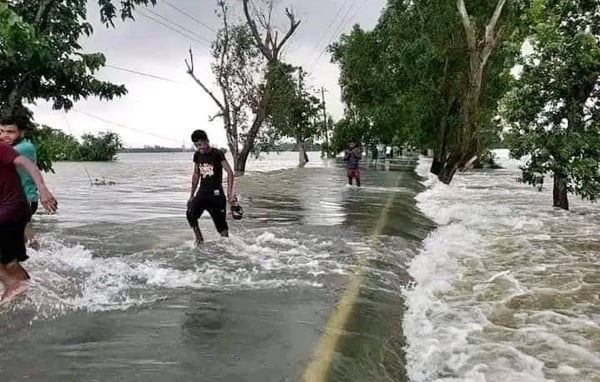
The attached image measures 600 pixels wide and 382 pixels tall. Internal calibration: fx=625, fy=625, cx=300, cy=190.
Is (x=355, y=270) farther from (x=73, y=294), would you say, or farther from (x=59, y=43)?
(x=59, y=43)

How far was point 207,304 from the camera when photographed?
18.9ft

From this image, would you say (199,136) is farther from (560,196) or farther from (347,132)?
(347,132)

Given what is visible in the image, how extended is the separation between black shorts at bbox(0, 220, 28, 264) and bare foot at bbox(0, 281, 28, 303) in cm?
23

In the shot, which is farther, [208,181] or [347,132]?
[347,132]

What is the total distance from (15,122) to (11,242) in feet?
4.10

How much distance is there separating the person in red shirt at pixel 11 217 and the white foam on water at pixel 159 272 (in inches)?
9.6

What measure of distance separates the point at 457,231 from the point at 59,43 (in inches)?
321

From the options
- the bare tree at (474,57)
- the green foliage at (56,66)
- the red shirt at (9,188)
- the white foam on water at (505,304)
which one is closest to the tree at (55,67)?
the green foliage at (56,66)

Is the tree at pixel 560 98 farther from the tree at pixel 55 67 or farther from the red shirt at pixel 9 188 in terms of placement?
the red shirt at pixel 9 188

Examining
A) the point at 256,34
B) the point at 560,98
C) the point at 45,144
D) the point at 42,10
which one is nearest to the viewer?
the point at 42,10

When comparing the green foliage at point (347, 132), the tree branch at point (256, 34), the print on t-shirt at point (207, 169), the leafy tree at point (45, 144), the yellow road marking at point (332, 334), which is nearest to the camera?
the yellow road marking at point (332, 334)

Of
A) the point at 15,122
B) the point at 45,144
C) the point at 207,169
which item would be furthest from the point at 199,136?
the point at 45,144

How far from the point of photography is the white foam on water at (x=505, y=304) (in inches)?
198

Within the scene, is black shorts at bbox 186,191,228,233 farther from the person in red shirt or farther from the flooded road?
the person in red shirt
